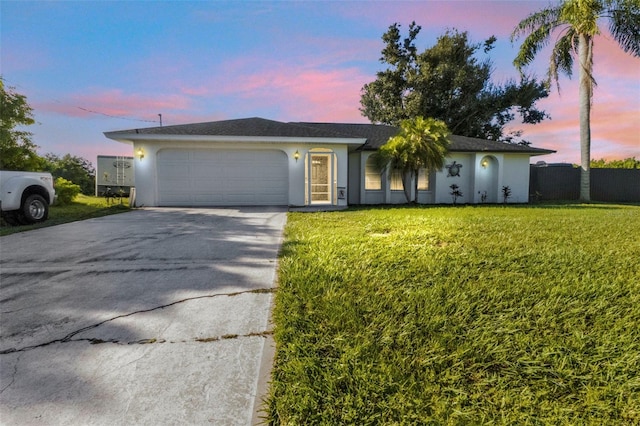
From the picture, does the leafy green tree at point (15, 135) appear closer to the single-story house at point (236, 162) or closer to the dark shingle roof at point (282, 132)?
the single-story house at point (236, 162)

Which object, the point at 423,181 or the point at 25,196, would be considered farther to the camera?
the point at 423,181

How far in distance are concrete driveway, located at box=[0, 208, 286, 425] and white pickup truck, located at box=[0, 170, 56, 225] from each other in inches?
140

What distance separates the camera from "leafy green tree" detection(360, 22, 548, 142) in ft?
71.0

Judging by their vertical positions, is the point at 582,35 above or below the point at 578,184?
above

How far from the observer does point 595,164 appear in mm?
20531

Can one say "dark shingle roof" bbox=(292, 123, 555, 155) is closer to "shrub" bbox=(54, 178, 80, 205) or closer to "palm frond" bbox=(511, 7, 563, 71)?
"palm frond" bbox=(511, 7, 563, 71)

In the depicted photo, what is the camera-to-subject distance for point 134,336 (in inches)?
84.0

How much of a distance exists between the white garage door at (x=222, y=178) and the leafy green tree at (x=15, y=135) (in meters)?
8.19

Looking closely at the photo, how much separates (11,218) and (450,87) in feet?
78.5

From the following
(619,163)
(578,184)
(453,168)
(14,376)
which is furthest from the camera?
(619,163)

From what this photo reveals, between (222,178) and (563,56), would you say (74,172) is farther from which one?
(563,56)

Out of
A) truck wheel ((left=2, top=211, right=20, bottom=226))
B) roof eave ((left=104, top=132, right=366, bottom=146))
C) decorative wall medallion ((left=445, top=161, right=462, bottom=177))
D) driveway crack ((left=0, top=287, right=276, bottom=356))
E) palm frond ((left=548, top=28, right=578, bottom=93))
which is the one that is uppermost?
palm frond ((left=548, top=28, right=578, bottom=93))

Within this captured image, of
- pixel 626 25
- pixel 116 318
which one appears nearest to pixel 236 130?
pixel 116 318

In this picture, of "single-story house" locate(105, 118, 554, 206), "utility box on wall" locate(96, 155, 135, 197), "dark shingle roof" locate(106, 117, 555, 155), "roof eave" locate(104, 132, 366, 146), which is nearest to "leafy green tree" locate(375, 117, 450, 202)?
"single-story house" locate(105, 118, 554, 206)
